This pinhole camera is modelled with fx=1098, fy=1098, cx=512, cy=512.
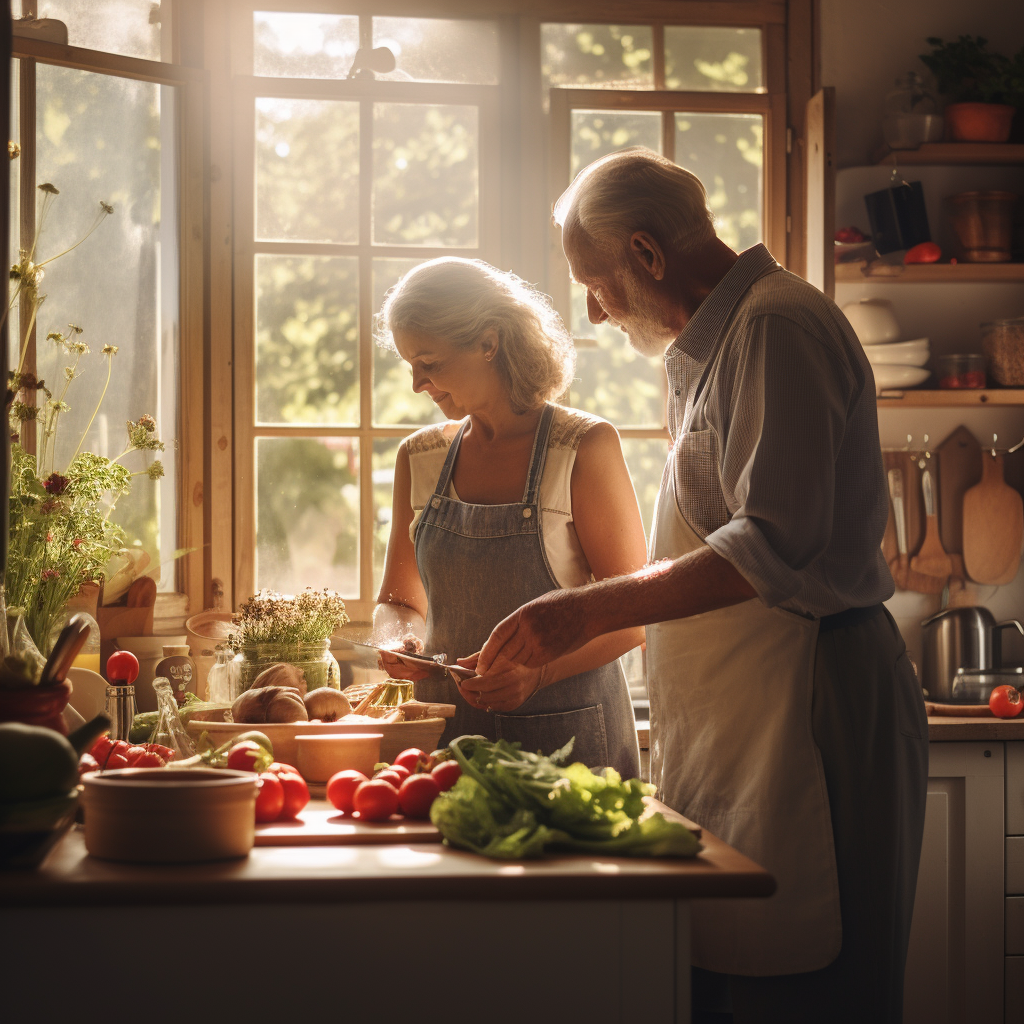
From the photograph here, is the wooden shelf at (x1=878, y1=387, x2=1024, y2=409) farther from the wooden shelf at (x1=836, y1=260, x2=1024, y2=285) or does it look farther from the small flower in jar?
the small flower in jar

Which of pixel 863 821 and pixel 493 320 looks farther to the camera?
pixel 493 320

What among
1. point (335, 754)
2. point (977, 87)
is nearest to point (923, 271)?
point (977, 87)

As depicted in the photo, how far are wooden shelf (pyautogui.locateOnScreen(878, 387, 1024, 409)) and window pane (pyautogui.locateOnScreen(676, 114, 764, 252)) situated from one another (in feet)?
1.95

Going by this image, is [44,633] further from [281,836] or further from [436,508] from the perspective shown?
[281,836]

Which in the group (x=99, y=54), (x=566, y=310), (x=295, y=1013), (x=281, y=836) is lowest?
(x=295, y=1013)

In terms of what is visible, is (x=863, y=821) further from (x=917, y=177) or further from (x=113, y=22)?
(x=113, y=22)

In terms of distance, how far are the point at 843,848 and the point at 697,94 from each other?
2.28 metres

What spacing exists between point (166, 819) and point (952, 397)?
2.50 m

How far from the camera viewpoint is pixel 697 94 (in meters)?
3.04

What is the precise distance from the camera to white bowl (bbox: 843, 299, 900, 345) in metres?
3.00

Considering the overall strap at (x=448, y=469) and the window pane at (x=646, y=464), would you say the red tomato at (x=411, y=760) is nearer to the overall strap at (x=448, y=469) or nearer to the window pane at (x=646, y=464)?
the overall strap at (x=448, y=469)

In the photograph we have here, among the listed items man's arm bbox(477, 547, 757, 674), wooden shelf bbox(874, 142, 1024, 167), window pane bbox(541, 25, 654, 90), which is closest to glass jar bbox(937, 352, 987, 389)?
wooden shelf bbox(874, 142, 1024, 167)

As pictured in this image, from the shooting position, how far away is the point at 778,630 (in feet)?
4.74

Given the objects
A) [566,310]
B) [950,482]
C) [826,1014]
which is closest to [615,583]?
[826,1014]
